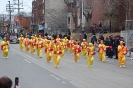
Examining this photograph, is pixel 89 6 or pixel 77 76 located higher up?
pixel 89 6

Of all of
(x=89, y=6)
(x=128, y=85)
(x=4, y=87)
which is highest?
(x=89, y=6)

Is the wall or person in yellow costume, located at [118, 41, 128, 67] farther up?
the wall

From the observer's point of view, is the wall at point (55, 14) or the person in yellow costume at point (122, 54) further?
the wall at point (55, 14)

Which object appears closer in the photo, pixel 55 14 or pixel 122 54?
pixel 122 54

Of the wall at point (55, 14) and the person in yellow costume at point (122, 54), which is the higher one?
the wall at point (55, 14)

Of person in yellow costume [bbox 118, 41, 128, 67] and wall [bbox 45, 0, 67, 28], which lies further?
wall [bbox 45, 0, 67, 28]

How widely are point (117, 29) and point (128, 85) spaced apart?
31065 mm

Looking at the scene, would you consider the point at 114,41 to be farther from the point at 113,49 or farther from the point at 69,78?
the point at 69,78

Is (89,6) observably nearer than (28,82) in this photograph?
No

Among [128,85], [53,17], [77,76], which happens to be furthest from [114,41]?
[53,17]

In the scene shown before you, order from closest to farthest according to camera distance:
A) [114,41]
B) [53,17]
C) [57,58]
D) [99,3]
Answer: [57,58] < [114,41] < [99,3] < [53,17]

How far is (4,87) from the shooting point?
15.4 feet

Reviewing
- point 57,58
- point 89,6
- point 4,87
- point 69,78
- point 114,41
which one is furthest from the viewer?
point 89,6

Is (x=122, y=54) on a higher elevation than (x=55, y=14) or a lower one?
lower
